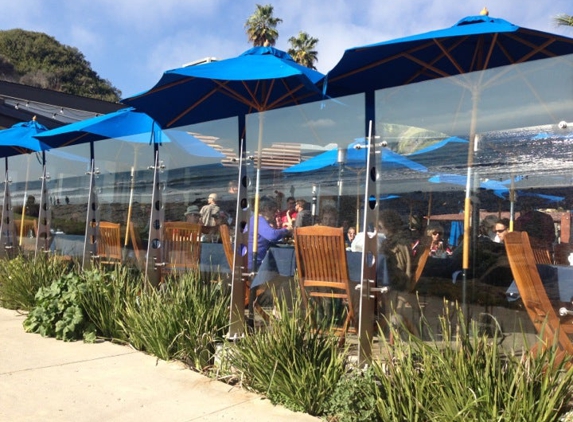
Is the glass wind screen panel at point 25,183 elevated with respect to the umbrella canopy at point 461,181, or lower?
elevated

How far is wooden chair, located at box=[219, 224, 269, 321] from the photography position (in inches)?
229

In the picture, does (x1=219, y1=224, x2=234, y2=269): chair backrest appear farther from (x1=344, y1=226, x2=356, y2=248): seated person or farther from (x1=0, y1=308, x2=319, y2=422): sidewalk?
(x1=344, y1=226, x2=356, y2=248): seated person

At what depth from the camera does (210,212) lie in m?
6.75

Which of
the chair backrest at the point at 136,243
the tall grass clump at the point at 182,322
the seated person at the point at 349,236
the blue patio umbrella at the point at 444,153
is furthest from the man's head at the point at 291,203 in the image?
the chair backrest at the point at 136,243

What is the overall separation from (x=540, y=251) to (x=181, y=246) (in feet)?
13.1

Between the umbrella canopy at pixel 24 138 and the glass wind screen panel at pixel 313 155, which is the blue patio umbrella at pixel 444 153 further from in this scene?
the umbrella canopy at pixel 24 138

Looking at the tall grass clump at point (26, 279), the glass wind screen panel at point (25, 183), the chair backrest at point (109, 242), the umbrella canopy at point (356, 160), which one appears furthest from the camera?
the glass wind screen panel at point (25, 183)

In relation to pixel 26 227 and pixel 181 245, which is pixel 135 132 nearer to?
pixel 181 245

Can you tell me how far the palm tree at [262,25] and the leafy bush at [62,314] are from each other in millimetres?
35499

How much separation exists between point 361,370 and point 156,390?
1648mm

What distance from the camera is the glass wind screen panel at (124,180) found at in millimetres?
7789

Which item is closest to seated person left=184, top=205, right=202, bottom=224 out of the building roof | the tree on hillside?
the building roof

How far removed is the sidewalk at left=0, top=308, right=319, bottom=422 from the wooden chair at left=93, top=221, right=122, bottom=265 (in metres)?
2.03

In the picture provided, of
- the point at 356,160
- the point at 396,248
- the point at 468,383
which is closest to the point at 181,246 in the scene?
the point at 356,160
